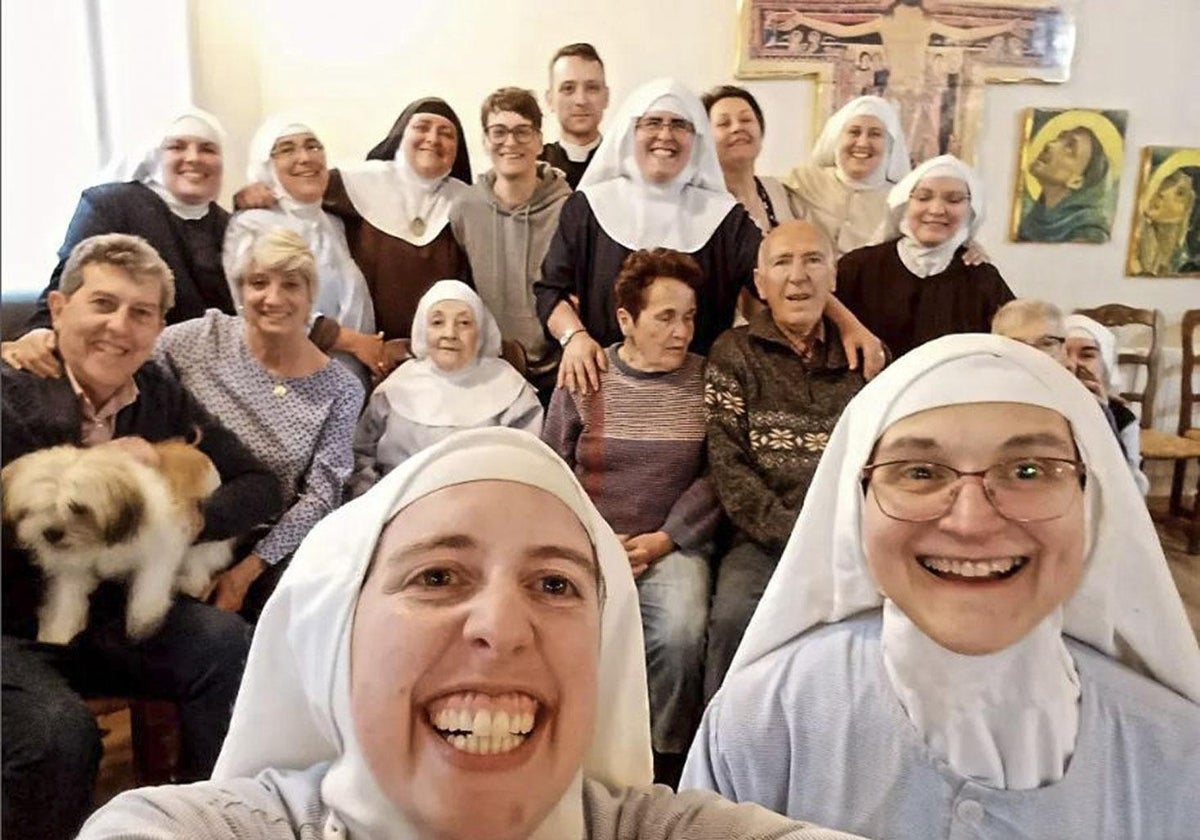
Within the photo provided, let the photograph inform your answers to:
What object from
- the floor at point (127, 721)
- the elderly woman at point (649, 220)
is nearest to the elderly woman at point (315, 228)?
the elderly woman at point (649, 220)

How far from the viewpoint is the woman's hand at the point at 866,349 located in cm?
121

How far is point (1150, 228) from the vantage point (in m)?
1.28

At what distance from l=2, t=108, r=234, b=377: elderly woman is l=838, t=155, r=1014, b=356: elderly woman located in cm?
82

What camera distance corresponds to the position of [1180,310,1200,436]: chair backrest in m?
1.22

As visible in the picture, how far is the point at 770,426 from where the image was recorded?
1.26 meters

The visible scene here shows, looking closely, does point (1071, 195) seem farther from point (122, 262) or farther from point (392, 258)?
point (122, 262)

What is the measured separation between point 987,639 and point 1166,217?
762 mm

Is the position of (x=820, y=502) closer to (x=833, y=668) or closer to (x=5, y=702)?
(x=833, y=668)

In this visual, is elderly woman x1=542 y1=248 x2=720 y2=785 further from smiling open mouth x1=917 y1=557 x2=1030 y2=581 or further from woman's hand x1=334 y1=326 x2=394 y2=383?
smiling open mouth x1=917 y1=557 x2=1030 y2=581

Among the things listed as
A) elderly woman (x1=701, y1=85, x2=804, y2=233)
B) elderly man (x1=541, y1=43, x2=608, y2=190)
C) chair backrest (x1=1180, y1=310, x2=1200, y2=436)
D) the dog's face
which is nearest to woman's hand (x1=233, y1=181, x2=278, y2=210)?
elderly man (x1=541, y1=43, x2=608, y2=190)

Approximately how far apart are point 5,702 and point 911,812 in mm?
824

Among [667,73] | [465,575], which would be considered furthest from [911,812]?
[667,73]

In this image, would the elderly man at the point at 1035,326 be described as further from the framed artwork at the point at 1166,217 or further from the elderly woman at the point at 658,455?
the elderly woman at the point at 658,455

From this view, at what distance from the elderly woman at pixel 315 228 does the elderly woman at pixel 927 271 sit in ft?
2.10
